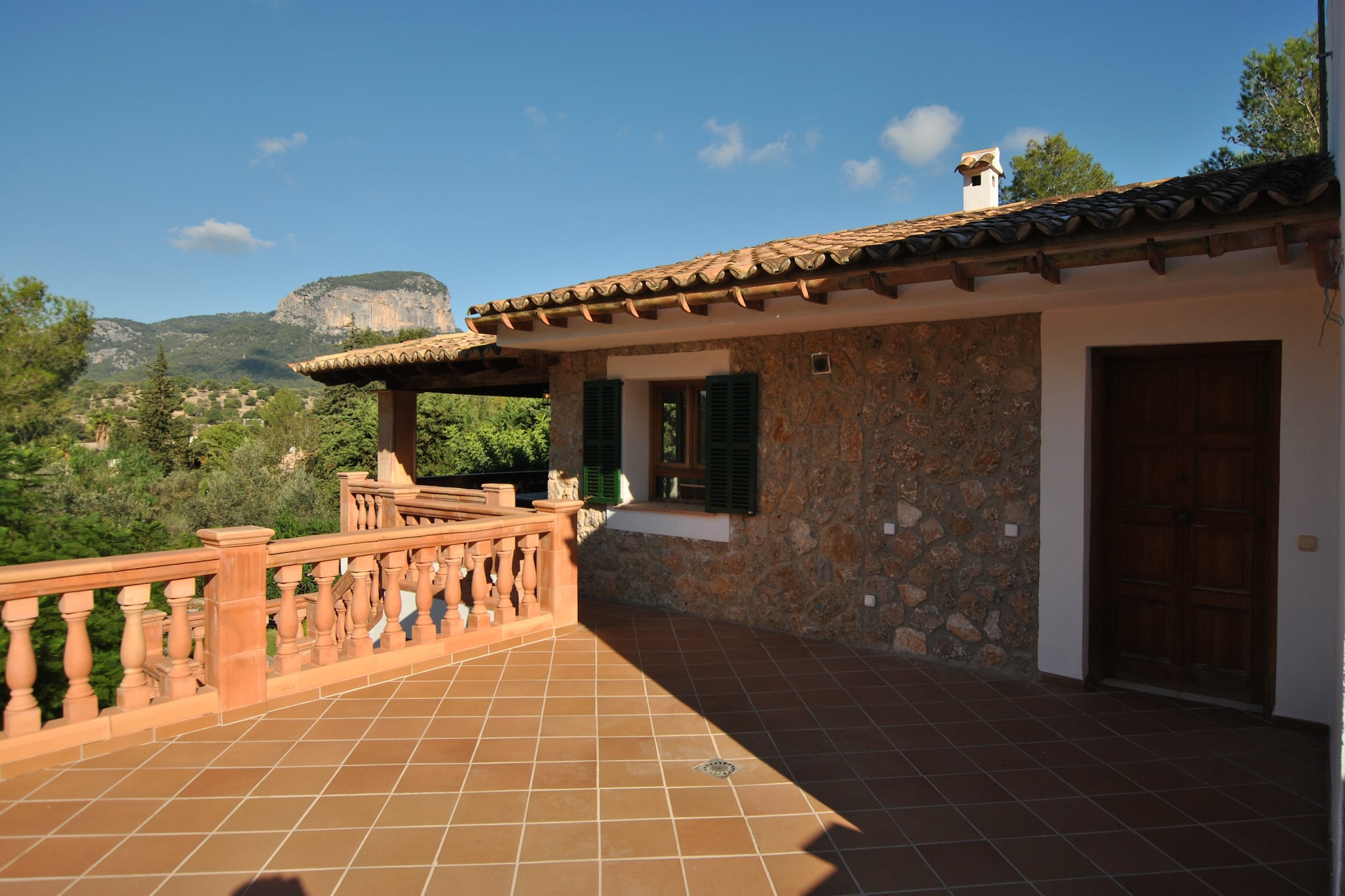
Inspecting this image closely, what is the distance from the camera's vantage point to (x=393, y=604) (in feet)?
15.9

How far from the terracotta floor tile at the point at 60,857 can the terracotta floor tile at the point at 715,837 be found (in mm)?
2224

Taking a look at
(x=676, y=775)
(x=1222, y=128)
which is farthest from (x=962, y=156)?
(x=1222, y=128)

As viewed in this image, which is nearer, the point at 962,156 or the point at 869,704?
the point at 869,704

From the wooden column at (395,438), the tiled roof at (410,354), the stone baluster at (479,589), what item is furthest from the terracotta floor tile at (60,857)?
the wooden column at (395,438)

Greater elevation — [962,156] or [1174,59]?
[1174,59]

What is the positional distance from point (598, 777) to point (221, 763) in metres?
1.88

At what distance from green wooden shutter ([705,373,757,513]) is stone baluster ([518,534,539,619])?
5.82 feet

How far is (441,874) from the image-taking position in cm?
259

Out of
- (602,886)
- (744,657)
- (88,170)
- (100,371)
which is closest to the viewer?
(602,886)

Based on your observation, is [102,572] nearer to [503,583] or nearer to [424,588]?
[424,588]

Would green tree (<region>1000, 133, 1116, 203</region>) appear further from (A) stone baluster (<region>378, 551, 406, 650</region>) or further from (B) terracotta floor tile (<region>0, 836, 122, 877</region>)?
(B) terracotta floor tile (<region>0, 836, 122, 877</region>)

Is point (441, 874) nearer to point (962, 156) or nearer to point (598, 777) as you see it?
point (598, 777)

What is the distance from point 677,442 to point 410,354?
3.79 m

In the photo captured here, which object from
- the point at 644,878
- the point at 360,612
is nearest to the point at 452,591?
the point at 360,612
